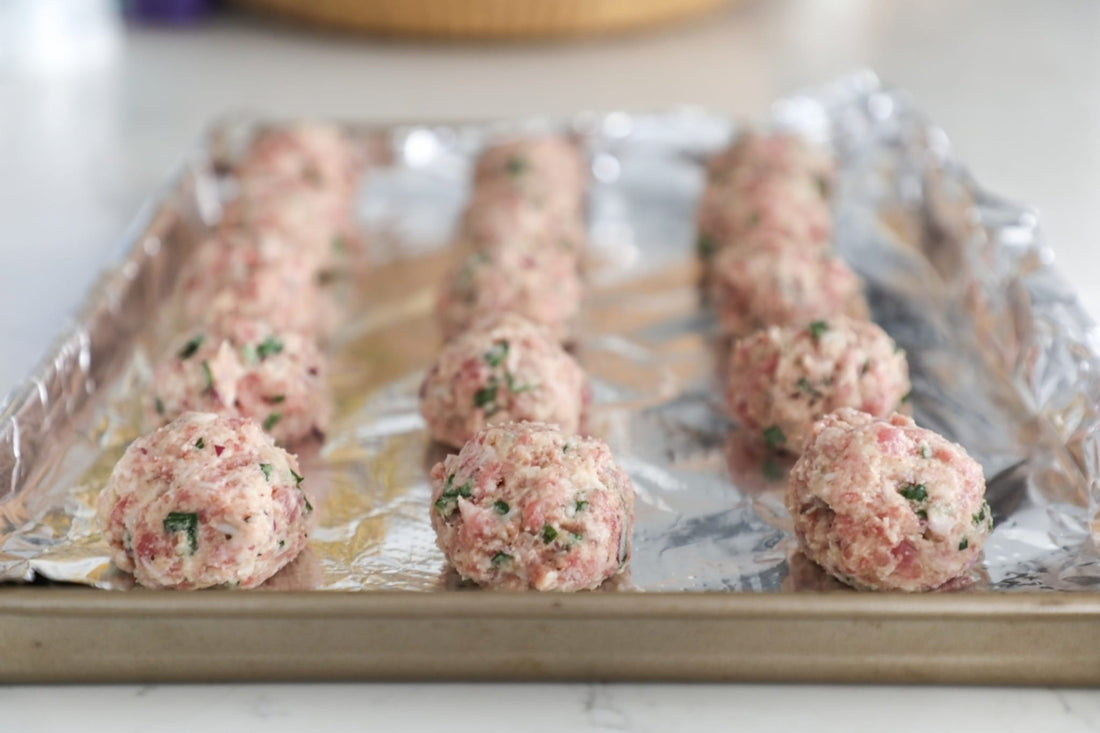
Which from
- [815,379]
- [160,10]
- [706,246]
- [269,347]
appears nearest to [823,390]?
[815,379]

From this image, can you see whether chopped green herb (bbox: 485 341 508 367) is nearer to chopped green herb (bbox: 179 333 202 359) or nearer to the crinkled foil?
the crinkled foil

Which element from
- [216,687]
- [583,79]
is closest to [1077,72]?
[583,79]

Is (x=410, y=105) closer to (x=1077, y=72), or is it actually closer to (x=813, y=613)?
(x=1077, y=72)

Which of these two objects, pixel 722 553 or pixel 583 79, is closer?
pixel 722 553

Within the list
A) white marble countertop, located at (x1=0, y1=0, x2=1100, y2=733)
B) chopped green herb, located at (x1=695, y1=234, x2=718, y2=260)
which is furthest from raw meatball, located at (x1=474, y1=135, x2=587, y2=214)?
white marble countertop, located at (x1=0, y1=0, x2=1100, y2=733)

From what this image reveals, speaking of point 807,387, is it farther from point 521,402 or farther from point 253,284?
point 253,284

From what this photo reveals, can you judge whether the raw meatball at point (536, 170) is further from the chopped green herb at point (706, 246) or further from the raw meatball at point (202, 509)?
the raw meatball at point (202, 509)
